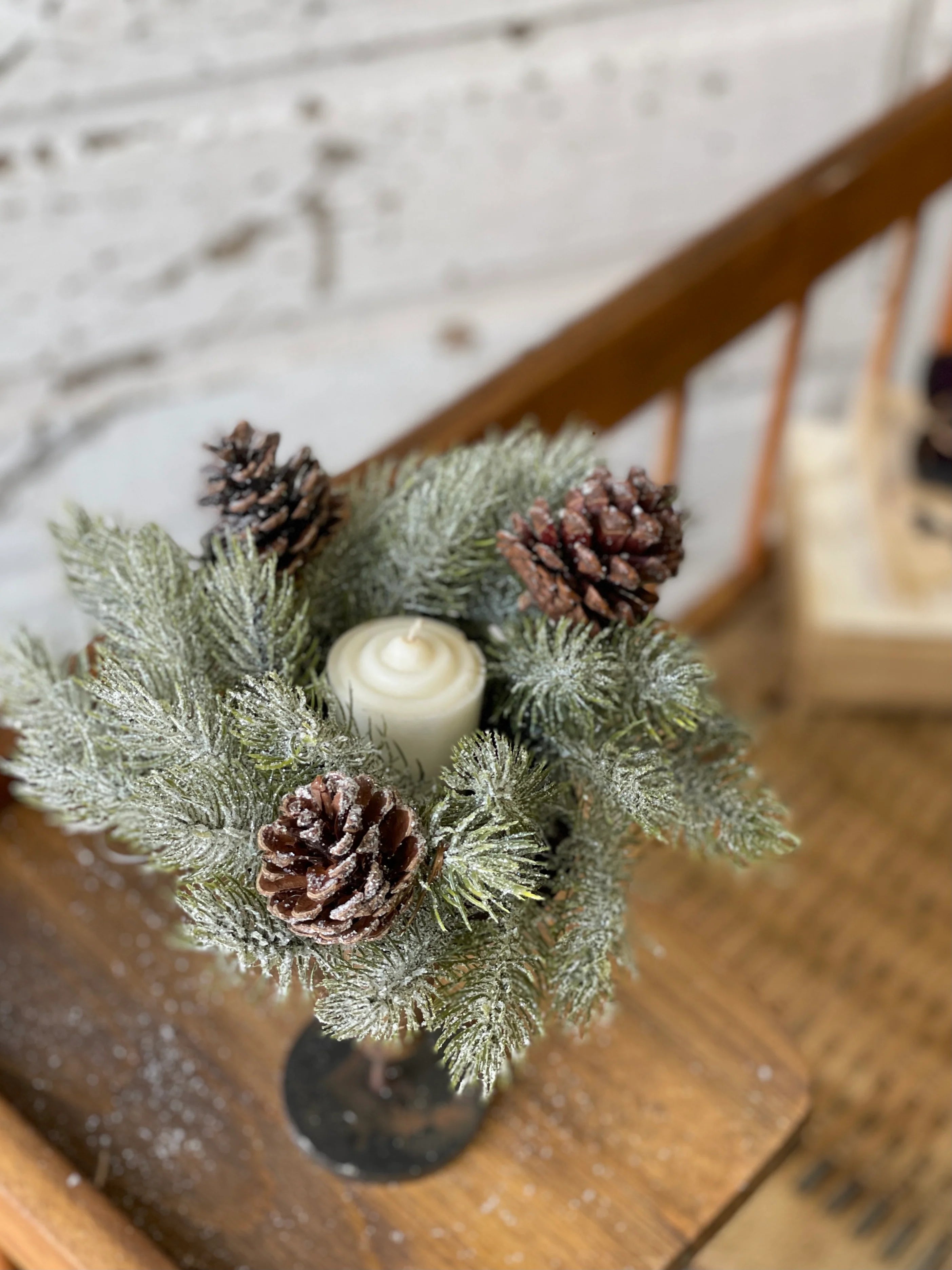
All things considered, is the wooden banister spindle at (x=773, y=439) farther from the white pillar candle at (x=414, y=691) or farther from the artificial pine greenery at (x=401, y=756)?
the white pillar candle at (x=414, y=691)

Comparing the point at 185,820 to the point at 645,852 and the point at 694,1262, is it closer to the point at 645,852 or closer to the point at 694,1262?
the point at 645,852

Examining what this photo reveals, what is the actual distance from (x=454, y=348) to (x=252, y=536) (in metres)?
1.00

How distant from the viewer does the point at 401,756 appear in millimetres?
461

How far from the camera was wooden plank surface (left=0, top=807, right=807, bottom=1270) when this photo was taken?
1.90 ft

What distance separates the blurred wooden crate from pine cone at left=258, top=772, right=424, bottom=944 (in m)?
0.78

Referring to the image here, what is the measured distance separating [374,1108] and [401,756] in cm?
25

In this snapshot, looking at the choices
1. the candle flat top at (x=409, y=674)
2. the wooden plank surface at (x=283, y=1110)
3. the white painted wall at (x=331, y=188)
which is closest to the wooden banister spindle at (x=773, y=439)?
the white painted wall at (x=331, y=188)

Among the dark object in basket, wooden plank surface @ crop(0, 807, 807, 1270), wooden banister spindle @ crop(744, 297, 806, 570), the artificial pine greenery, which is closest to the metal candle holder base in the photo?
wooden plank surface @ crop(0, 807, 807, 1270)

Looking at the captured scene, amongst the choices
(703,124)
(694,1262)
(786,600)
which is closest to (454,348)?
(703,124)

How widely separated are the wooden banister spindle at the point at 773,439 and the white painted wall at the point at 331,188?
15.6 inches

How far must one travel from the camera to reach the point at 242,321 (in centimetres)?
128

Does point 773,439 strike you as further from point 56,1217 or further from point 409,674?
point 56,1217

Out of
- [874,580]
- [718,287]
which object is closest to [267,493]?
[718,287]

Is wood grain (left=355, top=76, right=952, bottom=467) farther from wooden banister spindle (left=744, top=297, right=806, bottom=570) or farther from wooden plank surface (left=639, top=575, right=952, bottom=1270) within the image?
wooden plank surface (left=639, top=575, right=952, bottom=1270)
